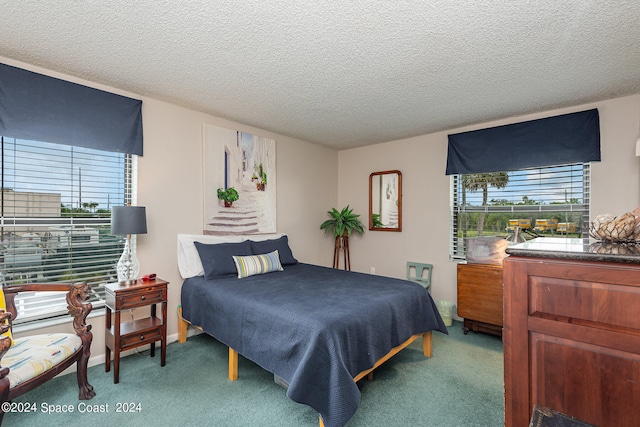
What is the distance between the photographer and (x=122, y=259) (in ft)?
8.81

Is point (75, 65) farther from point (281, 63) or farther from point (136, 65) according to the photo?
point (281, 63)

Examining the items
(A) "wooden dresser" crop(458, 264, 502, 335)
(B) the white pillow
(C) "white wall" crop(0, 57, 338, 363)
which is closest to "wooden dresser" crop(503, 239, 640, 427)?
(A) "wooden dresser" crop(458, 264, 502, 335)

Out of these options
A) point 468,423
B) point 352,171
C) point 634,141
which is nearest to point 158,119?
point 352,171

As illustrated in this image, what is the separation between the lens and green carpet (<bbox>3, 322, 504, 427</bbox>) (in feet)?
6.61

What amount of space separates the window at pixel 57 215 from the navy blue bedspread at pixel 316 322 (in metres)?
0.95

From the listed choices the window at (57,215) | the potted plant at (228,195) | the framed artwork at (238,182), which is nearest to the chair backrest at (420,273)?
the framed artwork at (238,182)

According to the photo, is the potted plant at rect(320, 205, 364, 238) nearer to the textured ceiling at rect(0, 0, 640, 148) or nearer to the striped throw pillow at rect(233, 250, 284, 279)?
the striped throw pillow at rect(233, 250, 284, 279)

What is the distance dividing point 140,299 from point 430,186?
149 inches

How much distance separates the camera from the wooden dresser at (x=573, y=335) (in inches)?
40.7

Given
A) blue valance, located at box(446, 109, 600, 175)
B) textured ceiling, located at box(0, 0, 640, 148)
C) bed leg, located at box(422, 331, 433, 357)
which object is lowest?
bed leg, located at box(422, 331, 433, 357)

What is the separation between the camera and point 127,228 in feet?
8.40

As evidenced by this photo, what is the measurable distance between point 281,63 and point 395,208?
2989mm

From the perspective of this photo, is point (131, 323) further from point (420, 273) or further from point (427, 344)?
point (420, 273)

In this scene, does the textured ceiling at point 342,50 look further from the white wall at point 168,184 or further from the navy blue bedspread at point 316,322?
the navy blue bedspread at point 316,322
